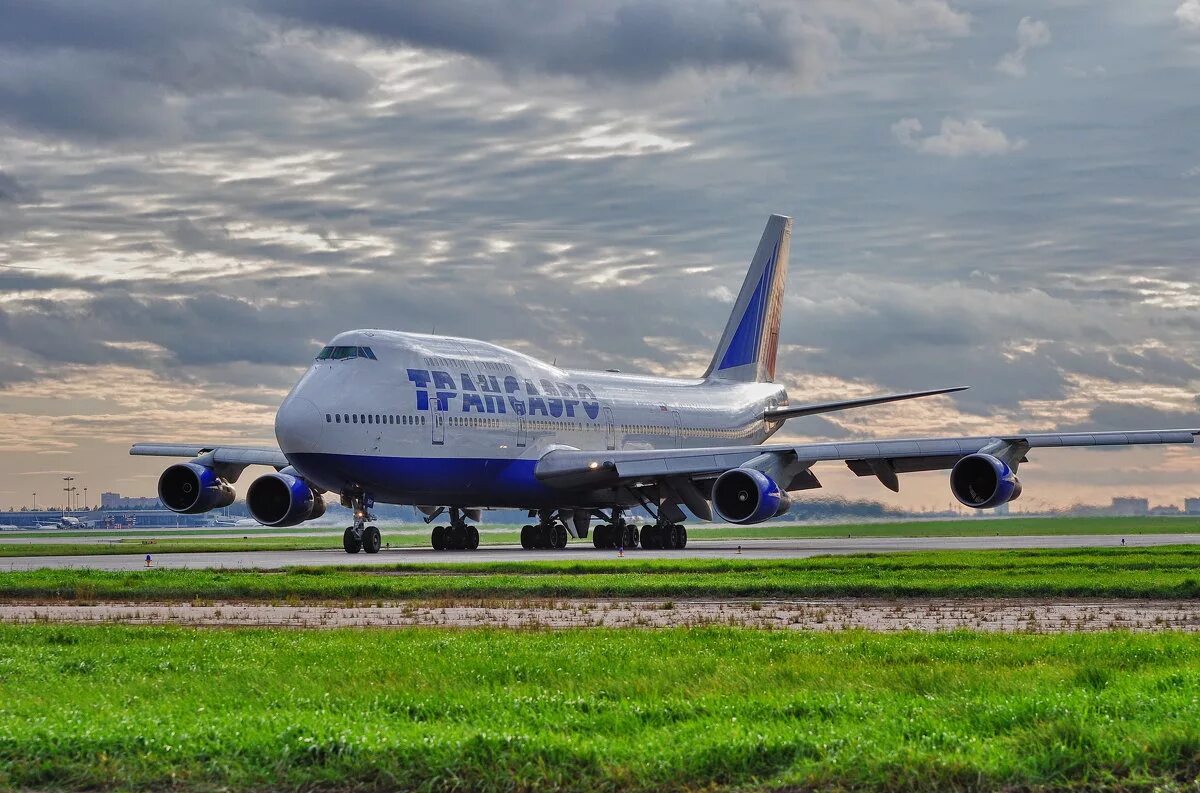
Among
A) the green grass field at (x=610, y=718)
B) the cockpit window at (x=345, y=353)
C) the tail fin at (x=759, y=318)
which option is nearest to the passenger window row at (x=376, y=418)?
the cockpit window at (x=345, y=353)

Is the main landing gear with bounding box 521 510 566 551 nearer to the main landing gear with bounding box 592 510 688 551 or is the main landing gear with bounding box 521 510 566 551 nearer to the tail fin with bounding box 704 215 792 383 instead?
the main landing gear with bounding box 592 510 688 551

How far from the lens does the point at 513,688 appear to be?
35.5 ft

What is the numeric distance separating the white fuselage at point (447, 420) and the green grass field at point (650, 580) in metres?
9.39

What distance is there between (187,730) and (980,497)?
34692mm

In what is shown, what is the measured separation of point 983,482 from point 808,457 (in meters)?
5.19

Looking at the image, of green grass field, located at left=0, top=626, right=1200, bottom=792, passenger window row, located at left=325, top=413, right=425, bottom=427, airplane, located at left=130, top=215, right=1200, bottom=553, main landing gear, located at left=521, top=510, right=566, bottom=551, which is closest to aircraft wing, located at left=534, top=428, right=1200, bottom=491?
airplane, located at left=130, top=215, right=1200, bottom=553

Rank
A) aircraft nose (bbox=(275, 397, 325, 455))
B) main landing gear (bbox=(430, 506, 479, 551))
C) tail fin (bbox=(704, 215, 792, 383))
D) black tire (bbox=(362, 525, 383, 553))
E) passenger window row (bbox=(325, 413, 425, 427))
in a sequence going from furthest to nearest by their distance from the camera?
tail fin (bbox=(704, 215, 792, 383))
main landing gear (bbox=(430, 506, 479, 551))
black tire (bbox=(362, 525, 383, 553))
passenger window row (bbox=(325, 413, 425, 427))
aircraft nose (bbox=(275, 397, 325, 455))

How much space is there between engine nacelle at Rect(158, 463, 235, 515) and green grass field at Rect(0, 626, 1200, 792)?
33043mm

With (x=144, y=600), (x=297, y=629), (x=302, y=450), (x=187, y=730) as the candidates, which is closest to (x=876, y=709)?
(x=187, y=730)

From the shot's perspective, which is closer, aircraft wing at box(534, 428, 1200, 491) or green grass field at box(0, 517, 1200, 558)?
aircraft wing at box(534, 428, 1200, 491)

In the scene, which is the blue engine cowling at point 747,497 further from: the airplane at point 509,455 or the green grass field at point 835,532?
the green grass field at point 835,532

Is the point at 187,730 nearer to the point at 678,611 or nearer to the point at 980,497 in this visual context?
the point at 678,611

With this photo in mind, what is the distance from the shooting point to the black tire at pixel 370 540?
4119 cm

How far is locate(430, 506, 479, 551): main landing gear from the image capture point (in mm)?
47312
